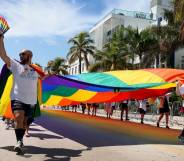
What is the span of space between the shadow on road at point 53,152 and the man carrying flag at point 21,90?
0.54m

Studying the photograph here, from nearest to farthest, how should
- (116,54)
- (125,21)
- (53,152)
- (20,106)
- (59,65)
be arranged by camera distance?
(20,106)
(53,152)
(116,54)
(125,21)
(59,65)

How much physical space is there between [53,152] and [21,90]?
56.5 inches

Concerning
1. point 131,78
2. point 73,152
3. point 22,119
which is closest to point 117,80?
point 131,78

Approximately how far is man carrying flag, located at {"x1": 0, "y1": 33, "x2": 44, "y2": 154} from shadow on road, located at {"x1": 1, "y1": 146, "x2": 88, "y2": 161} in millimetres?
537

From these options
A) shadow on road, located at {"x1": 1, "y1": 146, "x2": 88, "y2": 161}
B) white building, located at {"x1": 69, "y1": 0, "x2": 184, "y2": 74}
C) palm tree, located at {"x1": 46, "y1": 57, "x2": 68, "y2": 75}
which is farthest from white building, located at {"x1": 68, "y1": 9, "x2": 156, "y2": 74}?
shadow on road, located at {"x1": 1, "y1": 146, "x2": 88, "y2": 161}

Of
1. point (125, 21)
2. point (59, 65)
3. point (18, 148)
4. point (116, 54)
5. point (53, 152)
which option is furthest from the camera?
point (59, 65)

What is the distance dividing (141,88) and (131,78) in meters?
0.57

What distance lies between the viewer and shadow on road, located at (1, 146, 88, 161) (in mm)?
7575

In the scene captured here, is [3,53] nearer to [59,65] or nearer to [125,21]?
[125,21]

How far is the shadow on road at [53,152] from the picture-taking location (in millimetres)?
7575

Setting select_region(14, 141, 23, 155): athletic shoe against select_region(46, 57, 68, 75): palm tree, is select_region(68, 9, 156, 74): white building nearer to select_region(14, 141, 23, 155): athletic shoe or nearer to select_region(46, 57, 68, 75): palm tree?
select_region(46, 57, 68, 75): palm tree

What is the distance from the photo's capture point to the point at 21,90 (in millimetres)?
7602

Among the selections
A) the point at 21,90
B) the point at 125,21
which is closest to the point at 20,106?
the point at 21,90

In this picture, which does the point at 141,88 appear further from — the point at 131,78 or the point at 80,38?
the point at 80,38
